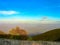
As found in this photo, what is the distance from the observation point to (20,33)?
18.0 feet

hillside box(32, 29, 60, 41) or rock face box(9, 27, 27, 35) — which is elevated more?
rock face box(9, 27, 27, 35)

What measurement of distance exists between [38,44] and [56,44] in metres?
0.46

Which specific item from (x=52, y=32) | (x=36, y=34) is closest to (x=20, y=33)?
(x=36, y=34)

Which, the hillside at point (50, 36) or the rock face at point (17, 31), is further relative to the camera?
the rock face at point (17, 31)

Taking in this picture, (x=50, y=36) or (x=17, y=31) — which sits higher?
(x=17, y=31)

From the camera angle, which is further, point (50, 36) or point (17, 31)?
point (17, 31)

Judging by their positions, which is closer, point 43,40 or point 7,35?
point 43,40

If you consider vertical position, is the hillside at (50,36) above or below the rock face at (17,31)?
below

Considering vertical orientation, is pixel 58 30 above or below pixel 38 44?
above

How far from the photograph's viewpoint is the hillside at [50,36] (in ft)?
16.7

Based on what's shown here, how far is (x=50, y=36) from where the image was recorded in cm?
512

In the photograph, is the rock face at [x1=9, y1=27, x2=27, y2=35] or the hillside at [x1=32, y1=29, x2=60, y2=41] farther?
the rock face at [x1=9, y1=27, x2=27, y2=35]

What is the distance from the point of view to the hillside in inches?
200

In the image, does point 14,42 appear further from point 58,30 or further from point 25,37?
point 58,30
